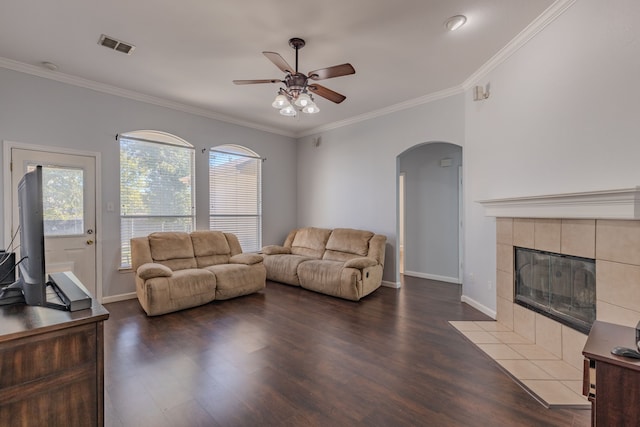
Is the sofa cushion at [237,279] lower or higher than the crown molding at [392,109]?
lower

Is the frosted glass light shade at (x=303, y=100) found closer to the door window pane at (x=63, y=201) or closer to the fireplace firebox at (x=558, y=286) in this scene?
the fireplace firebox at (x=558, y=286)

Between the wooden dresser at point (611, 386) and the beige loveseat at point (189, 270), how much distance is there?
12.5ft

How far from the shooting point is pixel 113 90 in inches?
165

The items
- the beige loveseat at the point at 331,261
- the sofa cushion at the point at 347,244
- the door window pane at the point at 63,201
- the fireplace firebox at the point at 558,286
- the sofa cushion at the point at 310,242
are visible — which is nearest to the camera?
the fireplace firebox at the point at 558,286

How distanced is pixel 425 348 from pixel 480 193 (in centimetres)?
214

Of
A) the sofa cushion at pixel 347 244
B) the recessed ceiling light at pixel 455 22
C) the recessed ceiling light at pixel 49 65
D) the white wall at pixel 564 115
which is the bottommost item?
the sofa cushion at pixel 347 244

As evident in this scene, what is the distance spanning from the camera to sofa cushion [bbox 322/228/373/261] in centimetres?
496

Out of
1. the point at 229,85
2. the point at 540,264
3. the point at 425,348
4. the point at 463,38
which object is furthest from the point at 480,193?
the point at 229,85

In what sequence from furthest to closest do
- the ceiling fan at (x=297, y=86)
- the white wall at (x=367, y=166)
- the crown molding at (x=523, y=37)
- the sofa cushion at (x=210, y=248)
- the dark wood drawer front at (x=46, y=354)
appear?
the sofa cushion at (x=210, y=248) < the white wall at (x=367, y=166) < the ceiling fan at (x=297, y=86) < the crown molding at (x=523, y=37) < the dark wood drawer front at (x=46, y=354)

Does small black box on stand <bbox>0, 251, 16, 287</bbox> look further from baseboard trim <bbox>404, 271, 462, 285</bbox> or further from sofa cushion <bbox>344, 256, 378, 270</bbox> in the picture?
baseboard trim <bbox>404, 271, 462, 285</bbox>

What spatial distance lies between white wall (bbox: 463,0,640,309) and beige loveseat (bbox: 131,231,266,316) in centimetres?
326

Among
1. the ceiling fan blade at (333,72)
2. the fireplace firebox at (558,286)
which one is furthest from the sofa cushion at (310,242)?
the ceiling fan blade at (333,72)

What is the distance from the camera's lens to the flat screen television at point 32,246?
126 cm

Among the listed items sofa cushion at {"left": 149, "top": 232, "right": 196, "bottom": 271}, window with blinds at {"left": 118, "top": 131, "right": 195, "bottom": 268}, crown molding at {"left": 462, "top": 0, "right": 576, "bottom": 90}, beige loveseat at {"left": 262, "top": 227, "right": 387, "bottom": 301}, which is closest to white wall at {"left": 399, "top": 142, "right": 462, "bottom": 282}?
beige loveseat at {"left": 262, "top": 227, "right": 387, "bottom": 301}
